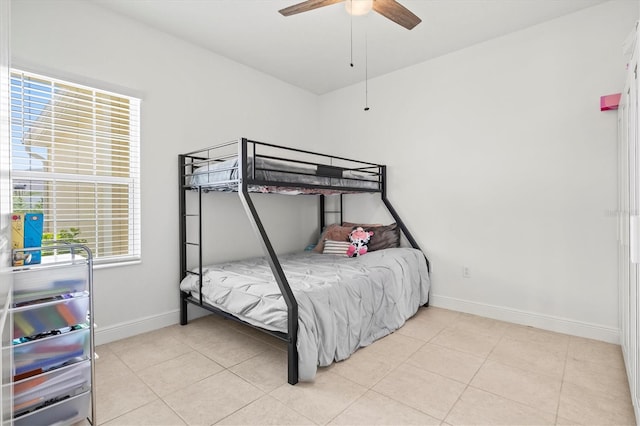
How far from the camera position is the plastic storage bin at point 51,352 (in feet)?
4.70

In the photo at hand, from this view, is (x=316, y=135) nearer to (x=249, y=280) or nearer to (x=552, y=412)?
(x=249, y=280)

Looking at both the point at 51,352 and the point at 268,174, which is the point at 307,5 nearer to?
the point at 268,174

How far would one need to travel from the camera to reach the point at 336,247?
363cm

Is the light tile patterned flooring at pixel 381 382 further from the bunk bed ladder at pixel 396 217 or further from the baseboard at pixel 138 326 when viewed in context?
the bunk bed ladder at pixel 396 217

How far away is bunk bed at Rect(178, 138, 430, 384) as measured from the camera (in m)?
2.05

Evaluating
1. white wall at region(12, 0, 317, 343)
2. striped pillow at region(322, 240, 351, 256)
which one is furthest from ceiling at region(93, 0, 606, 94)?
striped pillow at region(322, 240, 351, 256)

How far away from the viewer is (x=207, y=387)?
1942 millimetres

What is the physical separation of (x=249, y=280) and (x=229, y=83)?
6.96 ft

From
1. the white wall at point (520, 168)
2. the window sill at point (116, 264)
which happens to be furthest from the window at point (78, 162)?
the white wall at point (520, 168)

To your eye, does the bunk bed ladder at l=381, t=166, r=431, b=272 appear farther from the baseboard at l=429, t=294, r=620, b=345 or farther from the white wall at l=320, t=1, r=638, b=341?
the baseboard at l=429, t=294, r=620, b=345

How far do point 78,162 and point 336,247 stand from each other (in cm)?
245

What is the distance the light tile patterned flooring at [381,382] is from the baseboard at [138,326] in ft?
0.28

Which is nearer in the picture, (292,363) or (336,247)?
(292,363)

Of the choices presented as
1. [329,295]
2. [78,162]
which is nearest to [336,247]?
[329,295]
